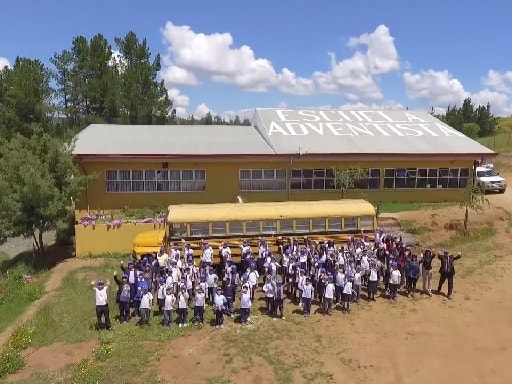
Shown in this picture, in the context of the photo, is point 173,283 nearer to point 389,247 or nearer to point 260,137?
point 389,247

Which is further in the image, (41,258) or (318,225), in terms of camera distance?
(41,258)

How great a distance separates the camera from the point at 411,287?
1711 cm

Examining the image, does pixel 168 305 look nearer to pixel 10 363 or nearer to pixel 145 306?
pixel 145 306

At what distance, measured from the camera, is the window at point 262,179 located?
26.5 meters

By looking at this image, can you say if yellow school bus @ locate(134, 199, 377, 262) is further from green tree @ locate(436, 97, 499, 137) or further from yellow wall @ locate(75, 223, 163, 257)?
green tree @ locate(436, 97, 499, 137)

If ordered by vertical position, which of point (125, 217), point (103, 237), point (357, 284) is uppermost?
point (125, 217)

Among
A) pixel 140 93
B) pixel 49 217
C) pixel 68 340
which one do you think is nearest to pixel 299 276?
pixel 68 340

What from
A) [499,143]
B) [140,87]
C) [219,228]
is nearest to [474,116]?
[499,143]

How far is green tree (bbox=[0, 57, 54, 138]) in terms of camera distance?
40.4 meters

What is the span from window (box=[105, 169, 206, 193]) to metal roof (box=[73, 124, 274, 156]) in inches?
42.5

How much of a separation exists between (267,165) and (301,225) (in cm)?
764

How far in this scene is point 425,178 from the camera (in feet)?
91.6

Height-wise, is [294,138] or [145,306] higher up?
[294,138]

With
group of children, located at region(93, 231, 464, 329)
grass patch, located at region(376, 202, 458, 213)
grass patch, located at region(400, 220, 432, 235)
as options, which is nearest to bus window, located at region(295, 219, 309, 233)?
group of children, located at region(93, 231, 464, 329)
